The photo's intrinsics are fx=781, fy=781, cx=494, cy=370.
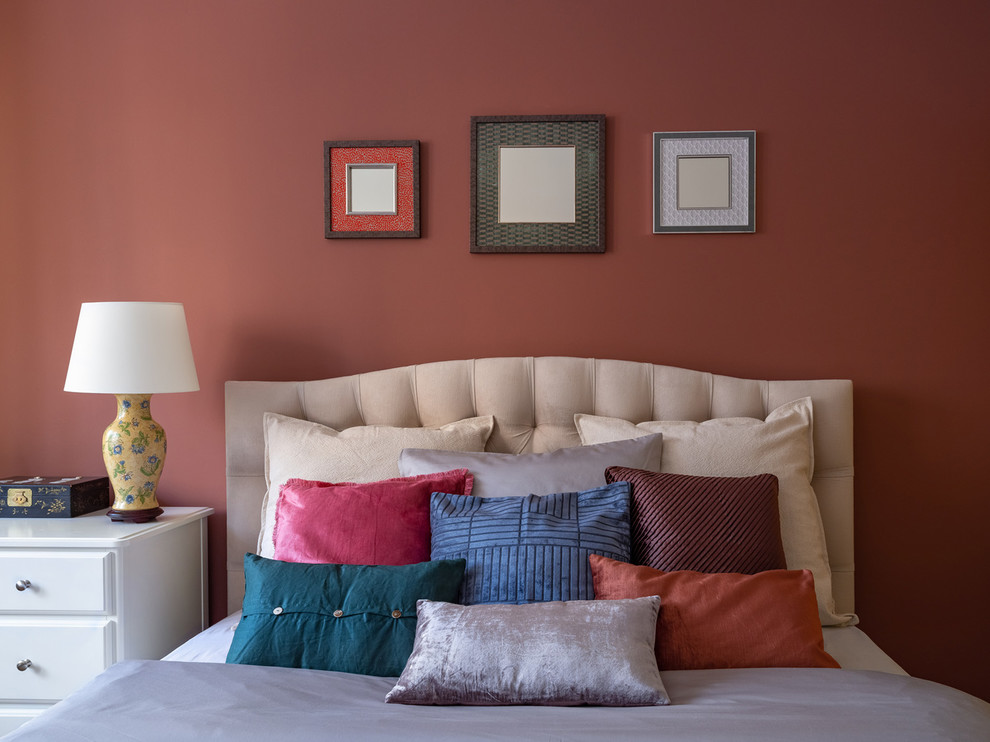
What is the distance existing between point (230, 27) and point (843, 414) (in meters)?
2.27

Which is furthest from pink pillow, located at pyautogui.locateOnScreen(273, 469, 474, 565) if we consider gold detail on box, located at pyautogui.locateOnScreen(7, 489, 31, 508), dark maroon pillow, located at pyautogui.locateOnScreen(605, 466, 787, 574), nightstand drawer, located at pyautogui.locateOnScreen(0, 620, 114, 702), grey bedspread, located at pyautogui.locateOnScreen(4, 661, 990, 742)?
gold detail on box, located at pyautogui.locateOnScreen(7, 489, 31, 508)

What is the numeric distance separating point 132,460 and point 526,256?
4.36 feet

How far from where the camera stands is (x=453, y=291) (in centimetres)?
252

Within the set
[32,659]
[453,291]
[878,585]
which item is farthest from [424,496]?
[878,585]

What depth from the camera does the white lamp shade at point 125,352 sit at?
2.17 meters

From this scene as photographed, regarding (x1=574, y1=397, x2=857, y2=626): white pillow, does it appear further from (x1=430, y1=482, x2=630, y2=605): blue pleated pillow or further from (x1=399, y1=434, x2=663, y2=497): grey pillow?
(x1=430, y1=482, x2=630, y2=605): blue pleated pillow

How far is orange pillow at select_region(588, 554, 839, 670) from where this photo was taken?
164 cm

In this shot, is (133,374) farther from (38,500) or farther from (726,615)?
(726,615)

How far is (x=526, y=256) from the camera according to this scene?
2.51 meters

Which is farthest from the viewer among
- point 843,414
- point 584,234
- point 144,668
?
point 584,234

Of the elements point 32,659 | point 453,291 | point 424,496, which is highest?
point 453,291

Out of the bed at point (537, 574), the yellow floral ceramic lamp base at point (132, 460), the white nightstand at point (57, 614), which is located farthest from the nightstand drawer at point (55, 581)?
the bed at point (537, 574)

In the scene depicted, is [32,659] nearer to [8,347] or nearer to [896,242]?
[8,347]

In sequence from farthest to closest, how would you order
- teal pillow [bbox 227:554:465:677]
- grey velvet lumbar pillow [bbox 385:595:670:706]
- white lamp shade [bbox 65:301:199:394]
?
white lamp shade [bbox 65:301:199:394]
teal pillow [bbox 227:554:465:677]
grey velvet lumbar pillow [bbox 385:595:670:706]
